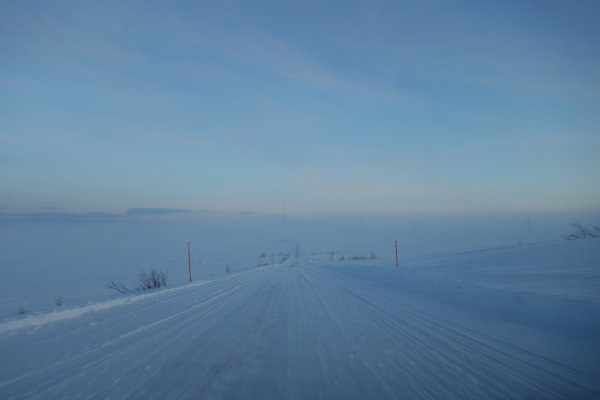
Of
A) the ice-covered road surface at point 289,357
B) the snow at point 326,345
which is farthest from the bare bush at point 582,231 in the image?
the ice-covered road surface at point 289,357

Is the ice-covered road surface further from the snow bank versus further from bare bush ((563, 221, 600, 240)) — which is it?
bare bush ((563, 221, 600, 240))

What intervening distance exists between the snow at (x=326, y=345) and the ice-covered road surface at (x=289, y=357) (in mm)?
19

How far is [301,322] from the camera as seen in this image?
17.2 feet

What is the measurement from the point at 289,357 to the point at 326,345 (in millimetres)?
662

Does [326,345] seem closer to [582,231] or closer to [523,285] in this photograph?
[523,285]

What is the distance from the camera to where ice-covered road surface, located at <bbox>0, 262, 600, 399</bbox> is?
9.41 ft

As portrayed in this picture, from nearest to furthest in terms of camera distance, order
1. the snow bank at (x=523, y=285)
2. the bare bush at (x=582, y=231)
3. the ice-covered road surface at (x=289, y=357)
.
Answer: the ice-covered road surface at (x=289, y=357) → the snow bank at (x=523, y=285) → the bare bush at (x=582, y=231)

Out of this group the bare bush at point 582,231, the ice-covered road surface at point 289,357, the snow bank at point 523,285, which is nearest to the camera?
the ice-covered road surface at point 289,357

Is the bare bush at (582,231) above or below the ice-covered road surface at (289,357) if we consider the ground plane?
above

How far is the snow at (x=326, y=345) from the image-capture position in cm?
292

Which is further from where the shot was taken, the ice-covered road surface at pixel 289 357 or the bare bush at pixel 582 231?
the bare bush at pixel 582 231

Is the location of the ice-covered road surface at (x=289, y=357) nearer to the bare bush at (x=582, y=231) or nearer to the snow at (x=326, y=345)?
the snow at (x=326, y=345)

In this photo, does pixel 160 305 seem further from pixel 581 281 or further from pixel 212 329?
pixel 581 281

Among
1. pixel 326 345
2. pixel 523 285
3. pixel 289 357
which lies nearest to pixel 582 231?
pixel 523 285
